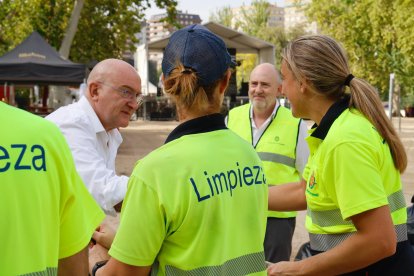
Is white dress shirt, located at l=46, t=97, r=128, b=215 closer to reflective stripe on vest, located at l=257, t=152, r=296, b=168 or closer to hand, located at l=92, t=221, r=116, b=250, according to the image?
hand, located at l=92, t=221, r=116, b=250

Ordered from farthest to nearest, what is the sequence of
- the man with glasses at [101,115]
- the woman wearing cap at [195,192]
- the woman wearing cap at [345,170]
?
1. the man with glasses at [101,115]
2. the woman wearing cap at [345,170]
3. the woman wearing cap at [195,192]

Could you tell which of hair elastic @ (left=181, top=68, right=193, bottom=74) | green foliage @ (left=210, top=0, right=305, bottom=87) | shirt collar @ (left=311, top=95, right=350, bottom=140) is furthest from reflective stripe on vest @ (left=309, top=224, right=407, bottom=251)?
green foliage @ (left=210, top=0, right=305, bottom=87)

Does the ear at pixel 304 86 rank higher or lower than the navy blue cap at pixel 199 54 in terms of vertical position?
lower

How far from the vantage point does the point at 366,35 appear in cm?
3775

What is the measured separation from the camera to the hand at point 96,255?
257 cm

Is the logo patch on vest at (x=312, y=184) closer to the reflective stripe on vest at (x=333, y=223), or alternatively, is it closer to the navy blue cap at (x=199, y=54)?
the reflective stripe on vest at (x=333, y=223)

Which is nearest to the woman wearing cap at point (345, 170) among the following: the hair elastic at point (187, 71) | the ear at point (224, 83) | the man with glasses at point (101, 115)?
the ear at point (224, 83)

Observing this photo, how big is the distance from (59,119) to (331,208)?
5.70ft

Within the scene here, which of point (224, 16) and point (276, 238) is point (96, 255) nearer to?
point (276, 238)

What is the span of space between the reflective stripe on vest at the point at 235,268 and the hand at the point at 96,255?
666mm

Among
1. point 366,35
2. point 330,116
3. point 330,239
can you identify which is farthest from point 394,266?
point 366,35

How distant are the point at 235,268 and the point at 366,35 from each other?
37450 mm

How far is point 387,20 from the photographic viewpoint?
91.6ft

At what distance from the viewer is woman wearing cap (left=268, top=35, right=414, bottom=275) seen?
7.45 feet
